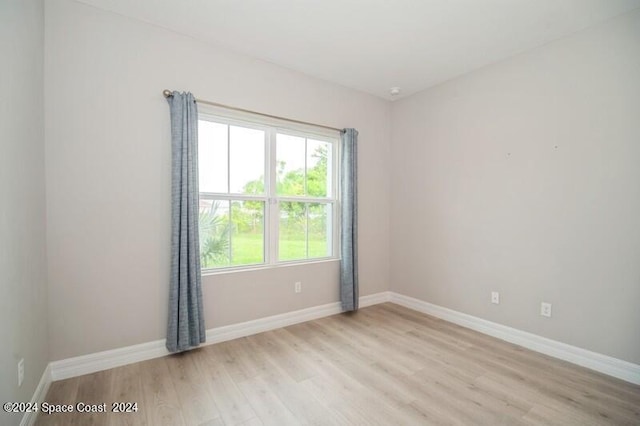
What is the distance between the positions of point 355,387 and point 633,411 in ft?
5.73

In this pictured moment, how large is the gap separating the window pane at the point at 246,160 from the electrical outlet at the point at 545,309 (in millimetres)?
2880

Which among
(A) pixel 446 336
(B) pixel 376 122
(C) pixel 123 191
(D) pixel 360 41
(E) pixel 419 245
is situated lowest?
(A) pixel 446 336

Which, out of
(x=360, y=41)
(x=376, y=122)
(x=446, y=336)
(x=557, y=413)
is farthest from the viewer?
(x=376, y=122)

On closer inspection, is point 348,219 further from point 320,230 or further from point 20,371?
point 20,371

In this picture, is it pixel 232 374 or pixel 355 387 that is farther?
pixel 232 374

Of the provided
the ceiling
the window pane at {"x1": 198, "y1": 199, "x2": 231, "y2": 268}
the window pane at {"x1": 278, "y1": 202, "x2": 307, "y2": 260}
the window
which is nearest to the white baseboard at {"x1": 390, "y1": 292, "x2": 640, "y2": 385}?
the window

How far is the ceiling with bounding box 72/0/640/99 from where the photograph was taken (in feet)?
7.11

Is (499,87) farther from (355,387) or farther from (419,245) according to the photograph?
(355,387)

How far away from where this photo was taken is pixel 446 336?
9.56 feet

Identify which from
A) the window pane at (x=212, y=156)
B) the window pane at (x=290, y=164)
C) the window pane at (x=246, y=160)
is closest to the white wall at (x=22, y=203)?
the window pane at (x=212, y=156)

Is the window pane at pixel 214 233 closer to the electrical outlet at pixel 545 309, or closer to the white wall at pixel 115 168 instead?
the white wall at pixel 115 168

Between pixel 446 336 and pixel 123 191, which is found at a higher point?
pixel 123 191

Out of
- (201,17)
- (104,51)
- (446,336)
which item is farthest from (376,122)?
(104,51)

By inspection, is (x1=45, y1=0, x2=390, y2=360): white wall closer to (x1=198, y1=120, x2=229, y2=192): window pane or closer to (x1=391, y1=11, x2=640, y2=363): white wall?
(x1=198, y1=120, x2=229, y2=192): window pane
